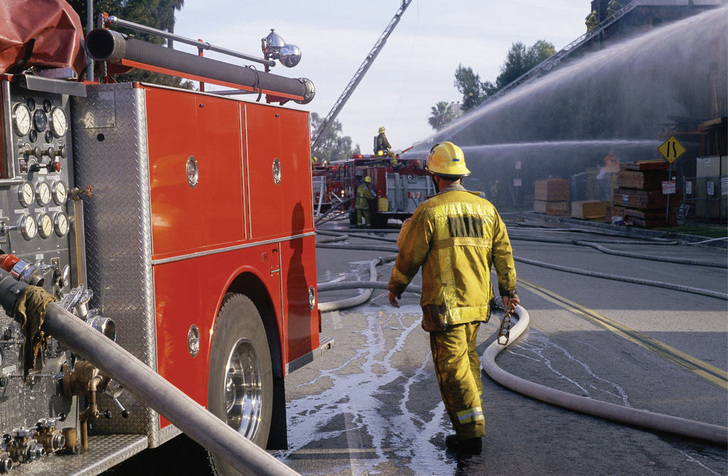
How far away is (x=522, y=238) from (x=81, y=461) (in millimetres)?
16606

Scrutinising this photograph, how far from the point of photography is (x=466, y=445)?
4855 mm

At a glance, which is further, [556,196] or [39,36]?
[556,196]

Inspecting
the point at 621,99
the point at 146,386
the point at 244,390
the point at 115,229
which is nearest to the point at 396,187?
the point at 244,390

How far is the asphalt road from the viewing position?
15.6 ft

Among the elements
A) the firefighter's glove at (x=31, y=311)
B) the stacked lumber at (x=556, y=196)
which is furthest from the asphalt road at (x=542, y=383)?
the stacked lumber at (x=556, y=196)

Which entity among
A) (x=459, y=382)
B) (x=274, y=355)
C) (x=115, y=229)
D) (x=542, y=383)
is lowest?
(x=542, y=383)

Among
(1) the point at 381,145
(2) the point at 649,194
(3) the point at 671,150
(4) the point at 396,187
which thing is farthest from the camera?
(1) the point at 381,145

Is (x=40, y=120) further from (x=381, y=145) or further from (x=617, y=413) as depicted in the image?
(x=381, y=145)

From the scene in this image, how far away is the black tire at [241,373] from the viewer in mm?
3984

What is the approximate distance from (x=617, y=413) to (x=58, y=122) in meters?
3.73

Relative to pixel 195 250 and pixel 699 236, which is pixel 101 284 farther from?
pixel 699 236

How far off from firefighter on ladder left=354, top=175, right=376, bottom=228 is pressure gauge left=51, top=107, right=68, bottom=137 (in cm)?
2121

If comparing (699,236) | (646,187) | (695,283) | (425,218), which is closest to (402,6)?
(646,187)

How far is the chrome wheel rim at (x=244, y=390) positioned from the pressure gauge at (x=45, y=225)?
133 centimetres
